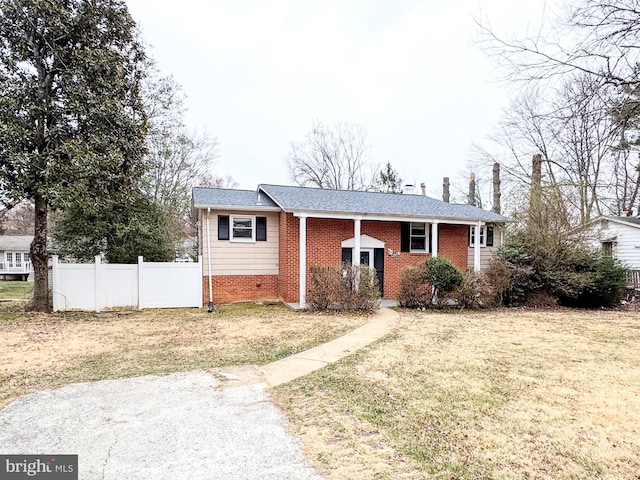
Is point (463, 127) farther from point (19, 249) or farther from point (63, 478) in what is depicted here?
point (19, 249)

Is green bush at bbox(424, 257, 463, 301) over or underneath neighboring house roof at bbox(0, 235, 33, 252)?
underneath

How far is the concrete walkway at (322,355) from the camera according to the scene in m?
5.13

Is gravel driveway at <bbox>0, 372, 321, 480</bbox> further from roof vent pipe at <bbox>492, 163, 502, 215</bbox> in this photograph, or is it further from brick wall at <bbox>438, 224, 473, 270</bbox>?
roof vent pipe at <bbox>492, 163, 502, 215</bbox>

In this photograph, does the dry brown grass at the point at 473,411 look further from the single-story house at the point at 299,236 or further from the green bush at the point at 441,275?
the single-story house at the point at 299,236

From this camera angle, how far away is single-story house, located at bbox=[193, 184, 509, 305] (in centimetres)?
1220

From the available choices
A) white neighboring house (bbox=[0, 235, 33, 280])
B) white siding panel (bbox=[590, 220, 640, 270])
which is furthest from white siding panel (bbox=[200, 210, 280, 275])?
white neighboring house (bbox=[0, 235, 33, 280])

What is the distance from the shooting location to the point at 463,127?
22.5 metres

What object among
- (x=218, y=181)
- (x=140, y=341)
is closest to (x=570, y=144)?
(x=140, y=341)

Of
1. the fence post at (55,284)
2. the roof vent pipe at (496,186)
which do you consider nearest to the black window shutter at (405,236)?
the fence post at (55,284)

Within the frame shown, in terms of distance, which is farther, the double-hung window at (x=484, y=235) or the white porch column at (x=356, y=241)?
the double-hung window at (x=484, y=235)

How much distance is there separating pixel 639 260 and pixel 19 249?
4257cm

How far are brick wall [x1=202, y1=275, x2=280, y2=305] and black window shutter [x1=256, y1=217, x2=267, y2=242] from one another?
1330 millimetres

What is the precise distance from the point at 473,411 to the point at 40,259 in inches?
465

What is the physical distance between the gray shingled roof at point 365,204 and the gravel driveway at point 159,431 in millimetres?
7546
